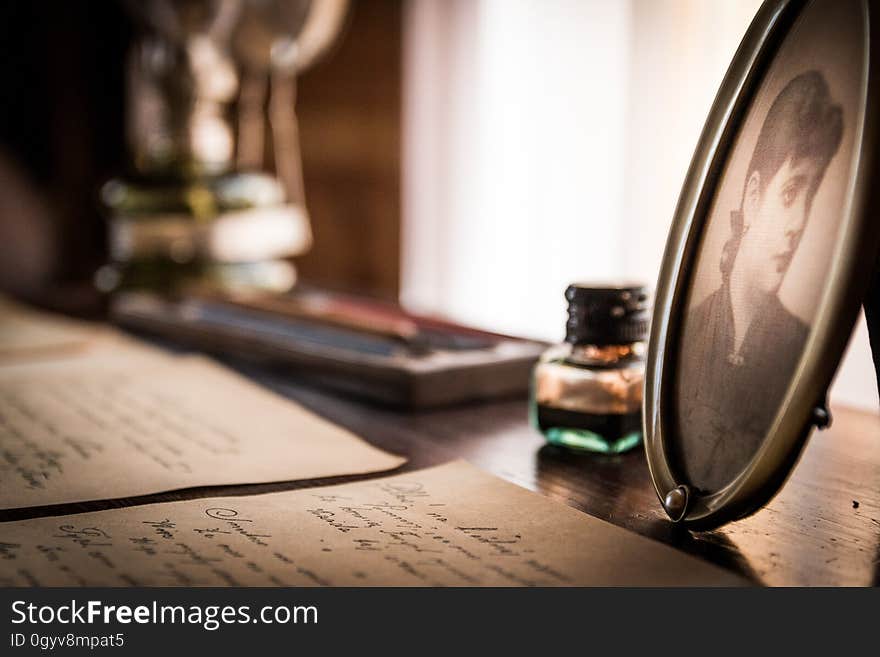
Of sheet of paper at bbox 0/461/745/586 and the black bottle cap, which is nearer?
sheet of paper at bbox 0/461/745/586

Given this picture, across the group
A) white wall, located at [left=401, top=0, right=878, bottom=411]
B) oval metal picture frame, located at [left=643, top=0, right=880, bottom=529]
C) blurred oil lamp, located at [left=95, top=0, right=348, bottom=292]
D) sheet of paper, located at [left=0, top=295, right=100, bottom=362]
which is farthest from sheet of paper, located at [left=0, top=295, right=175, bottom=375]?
white wall, located at [left=401, top=0, right=878, bottom=411]

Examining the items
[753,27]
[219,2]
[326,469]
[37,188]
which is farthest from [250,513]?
[37,188]

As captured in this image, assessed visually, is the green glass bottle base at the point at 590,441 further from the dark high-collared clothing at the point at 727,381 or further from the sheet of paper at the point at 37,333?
the sheet of paper at the point at 37,333

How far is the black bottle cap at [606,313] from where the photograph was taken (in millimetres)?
676

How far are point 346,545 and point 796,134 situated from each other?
0.98 ft

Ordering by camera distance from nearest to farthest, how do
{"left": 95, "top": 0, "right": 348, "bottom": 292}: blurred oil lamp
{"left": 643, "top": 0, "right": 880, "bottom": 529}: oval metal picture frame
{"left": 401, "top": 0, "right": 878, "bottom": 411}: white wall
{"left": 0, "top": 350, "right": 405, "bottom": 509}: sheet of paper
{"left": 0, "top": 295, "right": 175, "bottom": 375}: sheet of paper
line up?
{"left": 643, "top": 0, "right": 880, "bottom": 529}: oval metal picture frame
{"left": 0, "top": 350, "right": 405, "bottom": 509}: sheet of paper
{"left": 0, "top": 295, "right": 175, "bottom": 375}: sheet of paper
{"left": 95, "top": 0, "right": 348, "bottom": 292}: blurred oil lamp
{"left": 401, "top": 0, "right": 878, "bottom": 411}: white wall

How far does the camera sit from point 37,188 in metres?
2.20

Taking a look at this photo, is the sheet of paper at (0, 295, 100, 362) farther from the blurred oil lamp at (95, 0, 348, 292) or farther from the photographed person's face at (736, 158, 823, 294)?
the photographed person's face at (736, 158, 823, 294)

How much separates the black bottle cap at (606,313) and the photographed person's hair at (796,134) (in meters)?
0.13

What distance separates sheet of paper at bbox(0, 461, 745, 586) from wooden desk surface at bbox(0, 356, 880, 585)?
0.09 ft

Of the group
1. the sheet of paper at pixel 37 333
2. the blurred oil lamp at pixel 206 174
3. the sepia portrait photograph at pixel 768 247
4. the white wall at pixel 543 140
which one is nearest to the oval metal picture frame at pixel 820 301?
the sepia portrait photograph at pixel 768 247

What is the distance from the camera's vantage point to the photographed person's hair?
0.49 metres

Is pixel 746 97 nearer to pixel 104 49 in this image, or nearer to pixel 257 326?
pixel 257 326
